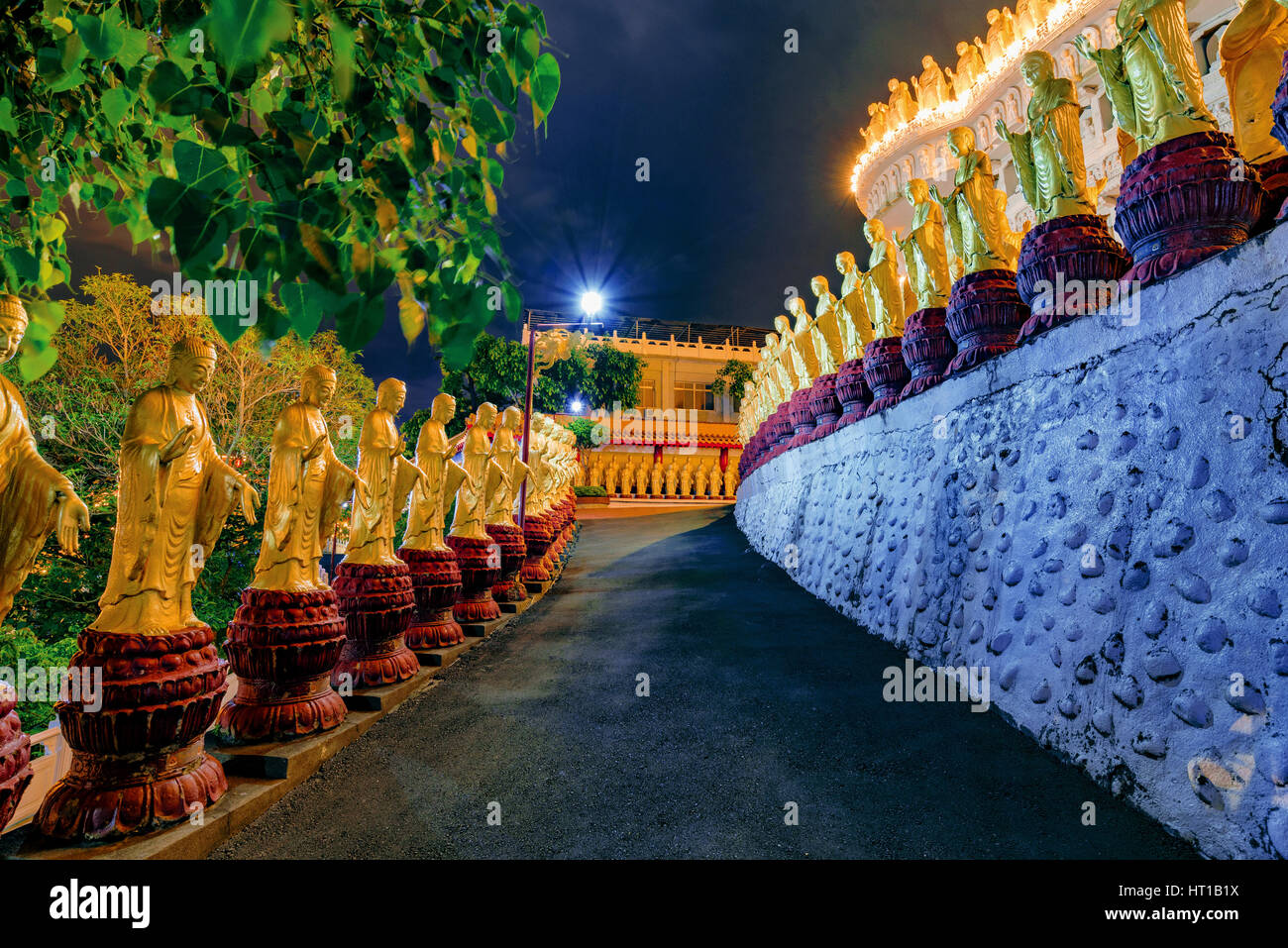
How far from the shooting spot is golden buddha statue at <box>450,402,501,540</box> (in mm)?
5844

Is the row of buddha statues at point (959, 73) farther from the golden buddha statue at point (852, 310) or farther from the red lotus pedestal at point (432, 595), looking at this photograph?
the red lotus pedestal at point (432, 595)

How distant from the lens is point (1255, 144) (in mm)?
3926

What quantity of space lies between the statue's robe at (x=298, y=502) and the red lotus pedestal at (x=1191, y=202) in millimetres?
4601

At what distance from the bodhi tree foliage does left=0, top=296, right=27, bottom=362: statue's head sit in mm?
111

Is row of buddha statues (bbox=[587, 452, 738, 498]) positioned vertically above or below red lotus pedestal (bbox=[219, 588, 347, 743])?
above

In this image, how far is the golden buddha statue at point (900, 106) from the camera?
67.7ft

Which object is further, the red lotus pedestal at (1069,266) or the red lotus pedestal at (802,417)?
the red lotus pedestal at (802,417)

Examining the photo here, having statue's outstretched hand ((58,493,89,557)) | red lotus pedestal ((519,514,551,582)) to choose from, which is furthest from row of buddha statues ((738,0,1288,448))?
red lotus pedestal ((519,514,551,582))

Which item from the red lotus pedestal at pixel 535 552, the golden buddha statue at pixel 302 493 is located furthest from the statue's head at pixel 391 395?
the red lotus pedestal at pixel 535 552

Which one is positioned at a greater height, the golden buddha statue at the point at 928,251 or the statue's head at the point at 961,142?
the statue's head at the point at 961,142

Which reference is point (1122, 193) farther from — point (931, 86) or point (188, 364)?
point (931, 86)

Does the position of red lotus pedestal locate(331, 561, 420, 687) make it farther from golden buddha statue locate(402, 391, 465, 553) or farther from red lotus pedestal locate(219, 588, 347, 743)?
golden buddha statue locate(402, 391, 465, 553)

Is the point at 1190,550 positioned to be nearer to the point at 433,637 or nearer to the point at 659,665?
the point at 659,665

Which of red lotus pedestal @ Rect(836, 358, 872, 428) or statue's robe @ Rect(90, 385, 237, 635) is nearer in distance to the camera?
statue's robe @ Rect(90, 385, 237, 635)
